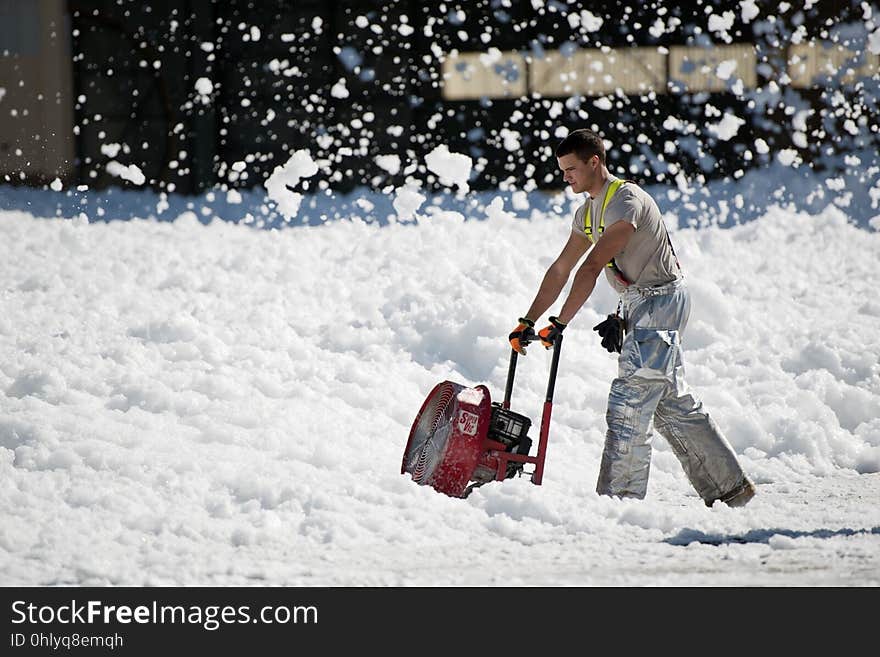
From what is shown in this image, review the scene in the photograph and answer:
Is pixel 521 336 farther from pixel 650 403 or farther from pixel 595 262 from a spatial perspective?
pixel 650 403

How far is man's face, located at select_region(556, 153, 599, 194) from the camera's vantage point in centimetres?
398

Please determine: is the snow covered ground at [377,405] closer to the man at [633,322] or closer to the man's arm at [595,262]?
the man at [633,322]

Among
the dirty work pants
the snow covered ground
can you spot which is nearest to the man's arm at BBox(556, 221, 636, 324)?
the dirty work pants

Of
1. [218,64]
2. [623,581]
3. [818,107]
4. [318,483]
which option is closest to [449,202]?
[218,64]

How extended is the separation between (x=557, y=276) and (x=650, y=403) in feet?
1.94

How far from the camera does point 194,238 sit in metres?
9.59

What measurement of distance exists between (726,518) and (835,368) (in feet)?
7.80

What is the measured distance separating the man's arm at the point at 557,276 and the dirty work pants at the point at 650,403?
0.79ft

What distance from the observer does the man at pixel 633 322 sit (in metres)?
3.92

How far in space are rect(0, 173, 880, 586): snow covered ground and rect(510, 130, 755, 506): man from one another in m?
0.18

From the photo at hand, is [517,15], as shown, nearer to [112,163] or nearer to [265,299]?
[112,163]

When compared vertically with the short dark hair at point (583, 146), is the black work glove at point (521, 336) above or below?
below

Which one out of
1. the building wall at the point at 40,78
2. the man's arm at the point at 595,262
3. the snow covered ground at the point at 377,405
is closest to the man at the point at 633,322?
the man's arm at the point at 595,262

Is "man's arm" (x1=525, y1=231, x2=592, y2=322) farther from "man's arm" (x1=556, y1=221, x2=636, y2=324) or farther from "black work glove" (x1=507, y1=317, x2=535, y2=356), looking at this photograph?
"man's arm" (x1=556, y1=221, x2=636, y2=324)
